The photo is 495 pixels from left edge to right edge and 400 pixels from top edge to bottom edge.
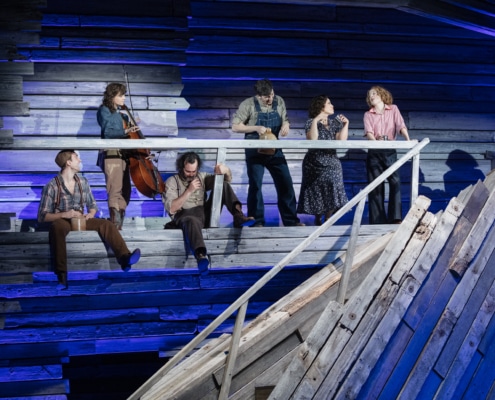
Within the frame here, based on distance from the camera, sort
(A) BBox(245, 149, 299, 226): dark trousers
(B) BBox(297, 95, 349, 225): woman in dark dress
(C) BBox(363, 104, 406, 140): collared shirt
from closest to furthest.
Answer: (A) BBox(245, 149, 299, 226): dark trousers < (B) BBox(297, 95, 349, 225): woman in dark dress < (C) BBox(363, 104, 406, 140): collared shirt

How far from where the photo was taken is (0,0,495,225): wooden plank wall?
10148 millimetres

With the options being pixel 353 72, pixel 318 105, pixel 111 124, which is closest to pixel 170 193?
pixel 111 124

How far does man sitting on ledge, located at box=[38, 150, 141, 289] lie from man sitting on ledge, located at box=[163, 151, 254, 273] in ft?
1.79

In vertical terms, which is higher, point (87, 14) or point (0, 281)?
point (87, 14)

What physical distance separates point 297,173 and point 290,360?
13.6 feet

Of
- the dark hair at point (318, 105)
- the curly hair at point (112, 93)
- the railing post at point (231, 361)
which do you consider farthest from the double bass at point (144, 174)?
the railing post at point (231, 361)

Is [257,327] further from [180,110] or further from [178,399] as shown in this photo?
[180,110]

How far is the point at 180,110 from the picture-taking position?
10711mm

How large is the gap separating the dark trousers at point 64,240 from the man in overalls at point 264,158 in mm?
1380

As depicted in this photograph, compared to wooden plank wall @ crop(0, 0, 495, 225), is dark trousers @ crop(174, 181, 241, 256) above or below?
below

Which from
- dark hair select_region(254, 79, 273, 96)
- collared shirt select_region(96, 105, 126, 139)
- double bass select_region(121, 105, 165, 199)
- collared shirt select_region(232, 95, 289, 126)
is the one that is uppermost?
dark hair select_region(254, 79, 273, 96)

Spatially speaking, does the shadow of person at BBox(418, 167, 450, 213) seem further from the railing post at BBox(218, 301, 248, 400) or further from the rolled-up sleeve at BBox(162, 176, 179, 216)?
the railing post at BBox(218, 301, 248, 400)

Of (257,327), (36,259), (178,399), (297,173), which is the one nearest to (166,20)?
(297,173)

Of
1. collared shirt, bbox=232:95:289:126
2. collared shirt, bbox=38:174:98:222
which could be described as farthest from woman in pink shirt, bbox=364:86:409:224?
collared shirt, bbox=38:174:98:222
